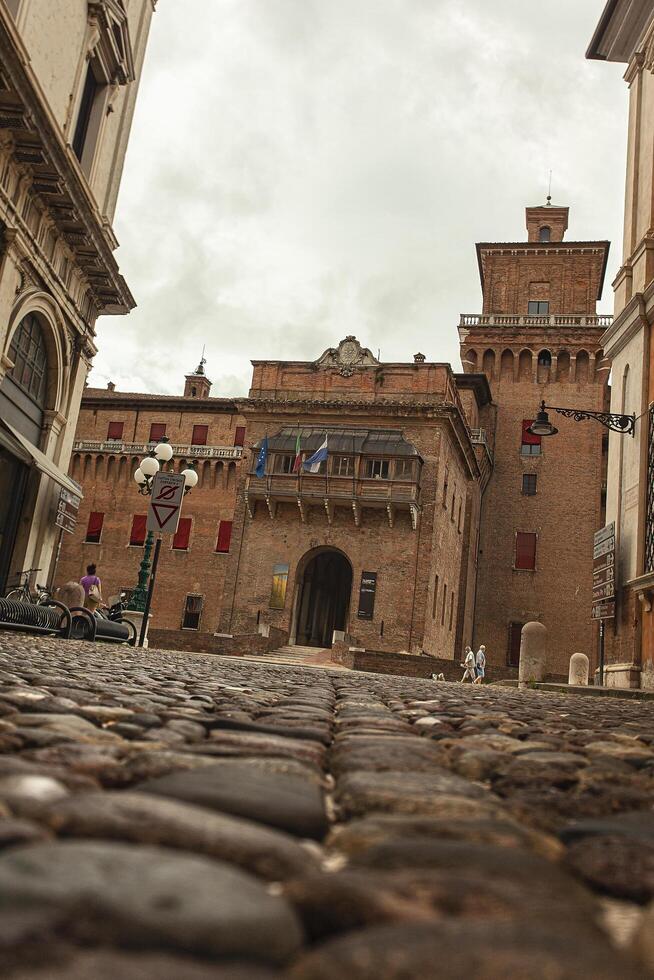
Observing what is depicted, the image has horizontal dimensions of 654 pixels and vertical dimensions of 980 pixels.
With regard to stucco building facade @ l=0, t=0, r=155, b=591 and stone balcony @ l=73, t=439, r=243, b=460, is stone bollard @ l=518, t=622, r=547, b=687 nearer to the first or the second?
stucco building facade @ l=0, t=0, r=155, b=591

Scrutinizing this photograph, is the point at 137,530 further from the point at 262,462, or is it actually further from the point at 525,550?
the point at 525,550

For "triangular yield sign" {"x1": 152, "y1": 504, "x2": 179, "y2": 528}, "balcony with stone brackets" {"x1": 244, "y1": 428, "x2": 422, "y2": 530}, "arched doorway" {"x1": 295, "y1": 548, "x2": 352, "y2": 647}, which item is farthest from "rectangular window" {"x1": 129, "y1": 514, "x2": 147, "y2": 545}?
"triangular yield sign" {"x1": 152, "y1": 504, "x2": 179, "y2": 528}

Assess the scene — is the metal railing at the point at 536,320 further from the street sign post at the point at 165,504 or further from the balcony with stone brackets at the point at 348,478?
the street sign post at the point at 165,504

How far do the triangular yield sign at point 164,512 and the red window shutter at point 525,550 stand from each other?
1267 inches

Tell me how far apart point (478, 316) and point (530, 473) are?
9358 millimetres

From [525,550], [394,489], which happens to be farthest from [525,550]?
[394,489]

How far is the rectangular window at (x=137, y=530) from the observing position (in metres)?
47.5

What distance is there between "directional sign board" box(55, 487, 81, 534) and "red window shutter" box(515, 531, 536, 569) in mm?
28976

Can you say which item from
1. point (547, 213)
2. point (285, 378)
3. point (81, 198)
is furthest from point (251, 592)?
point (547, 213)

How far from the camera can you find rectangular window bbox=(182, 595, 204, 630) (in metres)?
45.8

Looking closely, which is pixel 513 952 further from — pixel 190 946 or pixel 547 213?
pixel 547 213

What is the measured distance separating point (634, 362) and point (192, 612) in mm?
30878

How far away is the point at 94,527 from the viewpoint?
48.4 metres

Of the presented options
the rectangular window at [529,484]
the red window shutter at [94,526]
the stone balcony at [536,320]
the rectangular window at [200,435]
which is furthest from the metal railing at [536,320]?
the red window shutter at [94,526]
